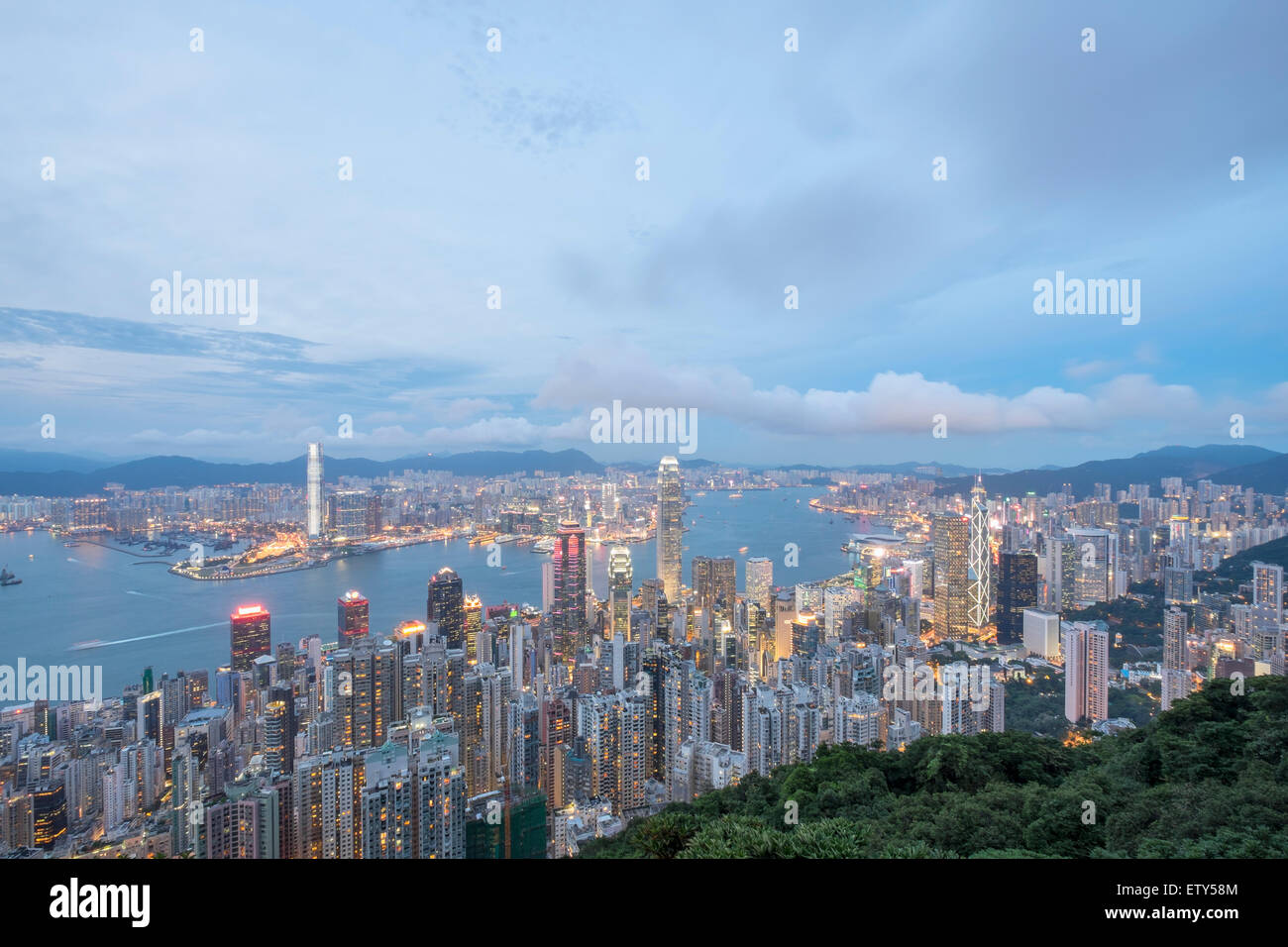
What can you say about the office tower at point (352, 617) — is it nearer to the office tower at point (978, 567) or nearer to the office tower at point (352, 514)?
the office tower at point (352, 514)

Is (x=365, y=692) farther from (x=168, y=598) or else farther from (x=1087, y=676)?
(x=1087, y=676)

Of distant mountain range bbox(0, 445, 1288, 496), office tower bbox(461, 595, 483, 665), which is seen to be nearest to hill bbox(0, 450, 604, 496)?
distant mountain range bbox(0, 445, 1288, 496)

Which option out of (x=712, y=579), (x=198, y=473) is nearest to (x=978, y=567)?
(x=712, y=579)

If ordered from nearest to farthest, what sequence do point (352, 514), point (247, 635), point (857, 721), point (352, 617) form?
point (857, 721), point (247, 635), point (352, 617), point (352, 514)

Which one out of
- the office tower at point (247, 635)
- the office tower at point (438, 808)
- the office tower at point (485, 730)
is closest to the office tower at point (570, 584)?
the office tower at point (485, 730)
